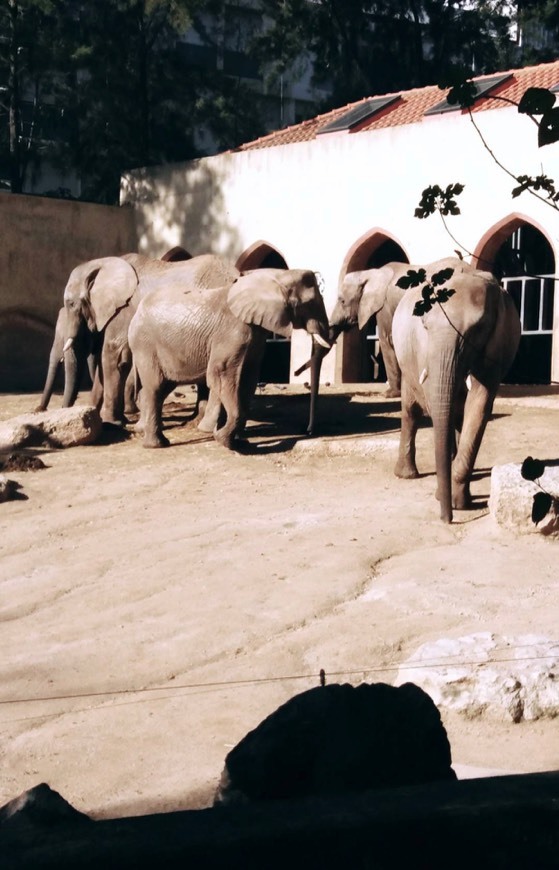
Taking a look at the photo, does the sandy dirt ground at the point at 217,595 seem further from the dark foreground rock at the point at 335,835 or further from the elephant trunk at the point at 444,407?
the dark foreground rock at the point at 335,835

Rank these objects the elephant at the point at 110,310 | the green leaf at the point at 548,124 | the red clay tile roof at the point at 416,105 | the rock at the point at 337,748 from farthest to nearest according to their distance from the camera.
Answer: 1. the red clay tile roof at the point at 416,105
2. the elephant at the point at 110,310
3. the rock at the point at 337,748
4. the green leaf at the point at 548,124

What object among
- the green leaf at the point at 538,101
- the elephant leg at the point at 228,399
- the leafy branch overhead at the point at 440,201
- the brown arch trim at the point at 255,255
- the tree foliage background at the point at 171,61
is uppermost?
the tree foliage background at the point at 171,61

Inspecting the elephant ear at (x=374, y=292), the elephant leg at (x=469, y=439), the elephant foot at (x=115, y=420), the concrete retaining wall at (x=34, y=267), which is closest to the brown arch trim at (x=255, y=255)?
the concrete retaining wall at (x=34, y=267)

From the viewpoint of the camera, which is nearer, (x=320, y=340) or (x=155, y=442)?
(x=320, y=340)

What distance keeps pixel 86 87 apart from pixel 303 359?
42.7 feet

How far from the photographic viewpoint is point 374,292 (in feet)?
56.7

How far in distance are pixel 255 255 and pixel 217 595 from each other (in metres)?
16.4

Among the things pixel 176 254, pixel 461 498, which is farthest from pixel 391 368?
pixel 176 254

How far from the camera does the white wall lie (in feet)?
67.0

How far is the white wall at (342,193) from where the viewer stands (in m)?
20.4

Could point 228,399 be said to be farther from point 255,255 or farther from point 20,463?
point 255,255

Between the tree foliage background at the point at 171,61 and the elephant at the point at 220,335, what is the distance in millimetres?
17703

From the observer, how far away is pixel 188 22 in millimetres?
32688

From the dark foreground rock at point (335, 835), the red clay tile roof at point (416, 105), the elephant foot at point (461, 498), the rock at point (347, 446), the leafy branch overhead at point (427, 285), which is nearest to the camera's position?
the dark foreground rock at point (335, 835)
